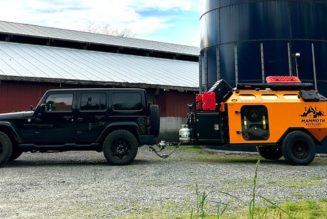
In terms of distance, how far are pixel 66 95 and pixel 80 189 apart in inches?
182

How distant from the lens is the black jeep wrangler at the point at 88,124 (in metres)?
11.2

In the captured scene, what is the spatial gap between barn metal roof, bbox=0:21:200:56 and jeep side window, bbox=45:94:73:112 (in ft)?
44.6

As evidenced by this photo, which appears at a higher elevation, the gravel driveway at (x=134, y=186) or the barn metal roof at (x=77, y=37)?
the barn metal roof at (x=77, y=37)

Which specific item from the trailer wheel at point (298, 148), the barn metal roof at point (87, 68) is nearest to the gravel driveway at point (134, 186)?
the trailer wheel at point (298, 148)

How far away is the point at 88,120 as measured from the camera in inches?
447

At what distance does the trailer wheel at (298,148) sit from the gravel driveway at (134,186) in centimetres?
51

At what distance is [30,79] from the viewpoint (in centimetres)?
1702

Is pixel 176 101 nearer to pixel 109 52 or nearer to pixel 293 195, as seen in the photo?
pixel 109 52

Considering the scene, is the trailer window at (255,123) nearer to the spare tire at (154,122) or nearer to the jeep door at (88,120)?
the spare tire at (154,122)

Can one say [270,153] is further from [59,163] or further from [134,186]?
[59,163]

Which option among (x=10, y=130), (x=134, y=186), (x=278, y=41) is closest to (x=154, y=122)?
(x=134, y=186)

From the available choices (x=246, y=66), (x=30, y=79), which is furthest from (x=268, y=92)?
(x=30, y=79)

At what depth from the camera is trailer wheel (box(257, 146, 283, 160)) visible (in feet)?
43.0

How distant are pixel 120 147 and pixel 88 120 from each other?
49.5 inches
